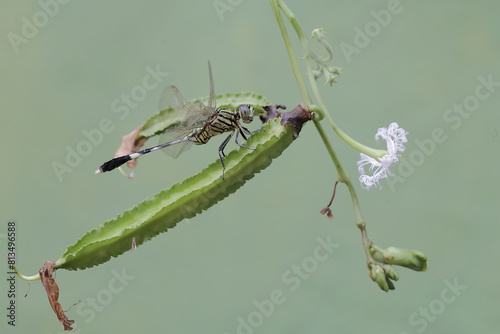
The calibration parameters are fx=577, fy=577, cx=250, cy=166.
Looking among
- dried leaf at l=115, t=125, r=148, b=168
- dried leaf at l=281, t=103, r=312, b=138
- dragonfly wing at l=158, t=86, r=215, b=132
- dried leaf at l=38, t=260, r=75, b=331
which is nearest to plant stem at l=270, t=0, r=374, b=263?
dried leaf at l=281, t=103, r=312, b=138

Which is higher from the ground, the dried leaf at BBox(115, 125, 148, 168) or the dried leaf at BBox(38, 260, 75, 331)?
the dried leaf at BBox(115, 125, 148, 168)

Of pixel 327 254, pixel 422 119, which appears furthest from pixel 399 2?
pixel 327 254

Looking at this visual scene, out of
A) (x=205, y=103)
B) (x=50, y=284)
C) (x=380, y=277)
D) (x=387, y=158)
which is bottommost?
(x=380, y=277)

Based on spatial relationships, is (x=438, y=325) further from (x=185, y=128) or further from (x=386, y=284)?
(x=185, y=128)

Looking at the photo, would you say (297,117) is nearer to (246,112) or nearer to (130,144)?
(246,112)

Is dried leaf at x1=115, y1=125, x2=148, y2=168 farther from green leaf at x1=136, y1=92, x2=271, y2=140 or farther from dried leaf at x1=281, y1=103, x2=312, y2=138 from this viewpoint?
dried leaf at x1=281, y1=103, x2=312, y2=138

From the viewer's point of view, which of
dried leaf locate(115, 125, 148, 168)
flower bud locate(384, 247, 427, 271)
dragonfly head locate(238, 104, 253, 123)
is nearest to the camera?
flower bud locate(384, 247, 427, 271)

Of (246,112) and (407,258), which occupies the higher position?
(246,112)

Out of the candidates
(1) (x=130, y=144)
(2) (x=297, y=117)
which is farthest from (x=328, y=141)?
(1) (x=130, y=144)
